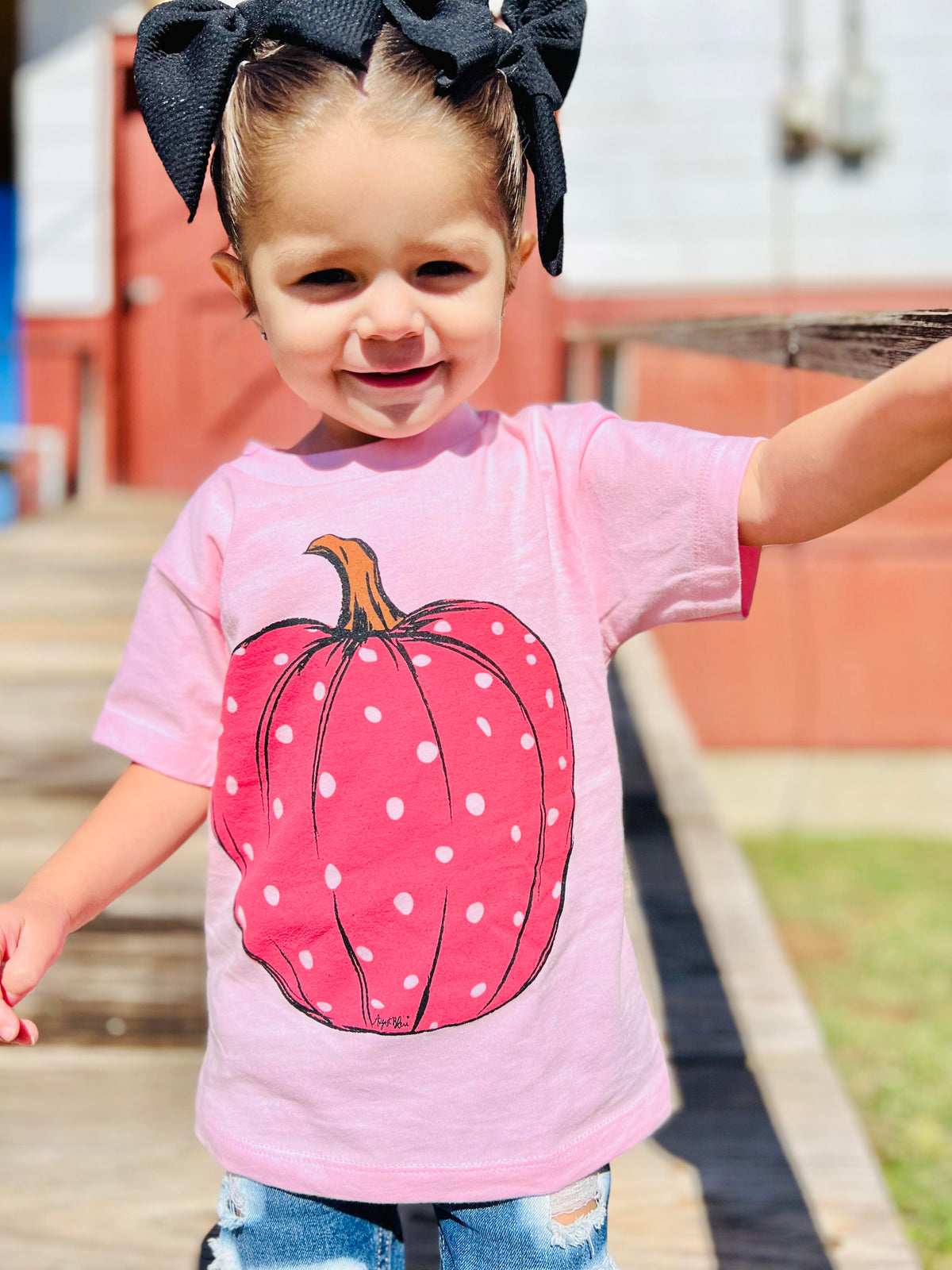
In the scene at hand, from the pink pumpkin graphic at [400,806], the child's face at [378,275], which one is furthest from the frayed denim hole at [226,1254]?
the child's face at [378,275]

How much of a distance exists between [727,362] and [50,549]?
10.3 ft

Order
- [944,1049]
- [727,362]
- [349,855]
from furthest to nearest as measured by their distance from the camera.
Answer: [727,362], [944,1049], [349,855]

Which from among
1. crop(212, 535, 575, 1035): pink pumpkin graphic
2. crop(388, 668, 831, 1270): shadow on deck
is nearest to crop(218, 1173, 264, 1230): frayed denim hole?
crop(212, 535, 575, 1035): pink pumpkin graphic

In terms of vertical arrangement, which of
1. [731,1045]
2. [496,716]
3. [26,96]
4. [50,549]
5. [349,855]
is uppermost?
[26,96]

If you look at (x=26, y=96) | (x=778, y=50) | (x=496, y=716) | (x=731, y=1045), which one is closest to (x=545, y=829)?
(x=496, y=716)

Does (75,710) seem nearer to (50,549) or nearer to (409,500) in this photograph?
(50,549)

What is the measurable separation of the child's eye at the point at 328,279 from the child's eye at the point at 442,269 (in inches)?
2.2

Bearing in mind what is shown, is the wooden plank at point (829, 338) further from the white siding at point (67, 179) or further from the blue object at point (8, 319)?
the blue object at point (8, 319)

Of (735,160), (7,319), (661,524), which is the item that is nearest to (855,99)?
(735,160)

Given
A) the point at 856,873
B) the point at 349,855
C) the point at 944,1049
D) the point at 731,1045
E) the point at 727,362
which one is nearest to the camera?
the point at 349,855

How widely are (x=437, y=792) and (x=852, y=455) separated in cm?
43

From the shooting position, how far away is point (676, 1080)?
6.98 ft

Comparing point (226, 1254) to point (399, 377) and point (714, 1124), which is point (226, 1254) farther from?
point (714, 1124)

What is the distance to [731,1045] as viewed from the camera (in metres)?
2.21
